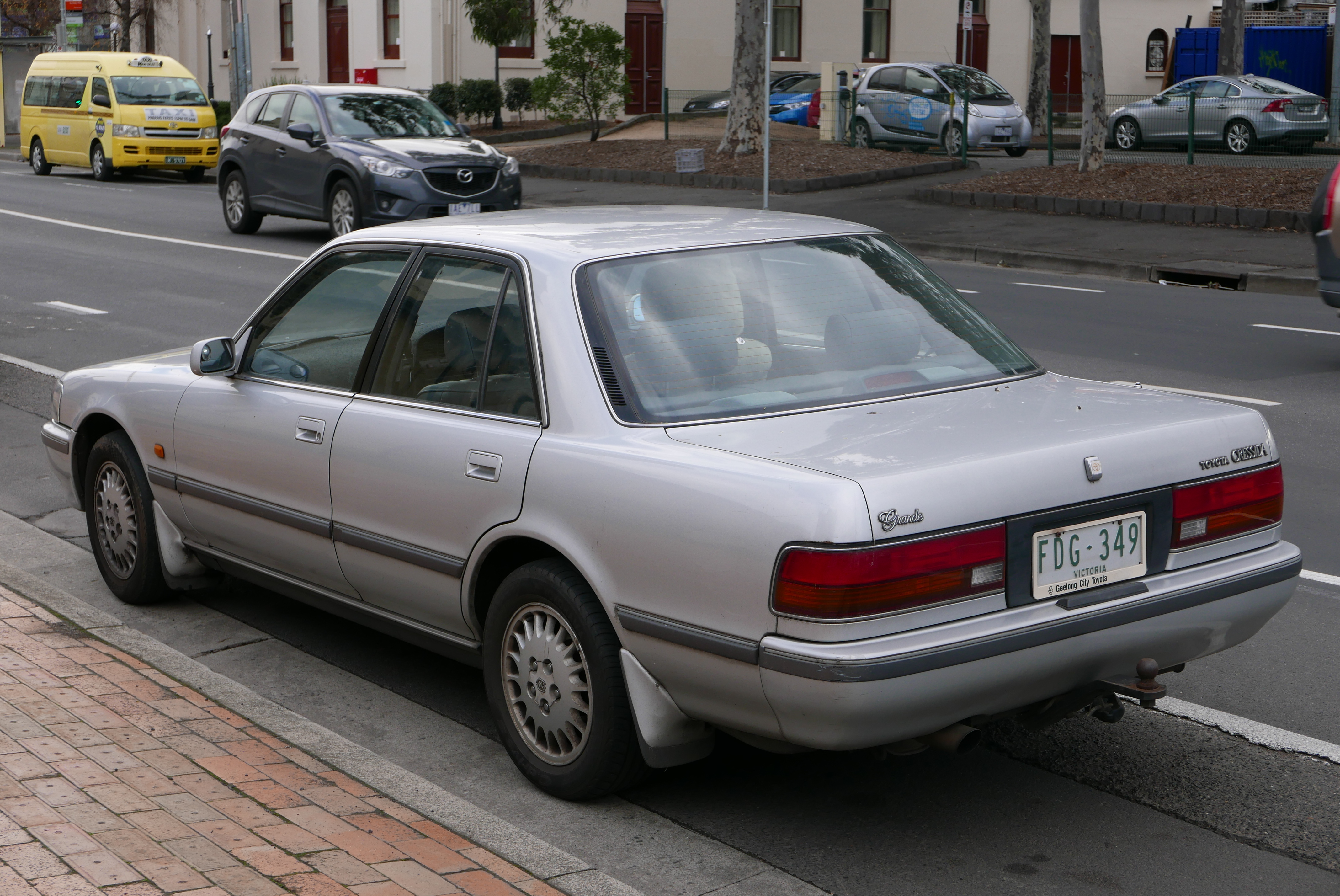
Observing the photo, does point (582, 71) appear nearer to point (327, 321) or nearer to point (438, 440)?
point (327, 321)

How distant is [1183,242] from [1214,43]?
2949cm

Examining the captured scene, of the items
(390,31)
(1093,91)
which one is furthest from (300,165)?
(390,31)

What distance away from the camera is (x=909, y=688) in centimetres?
346

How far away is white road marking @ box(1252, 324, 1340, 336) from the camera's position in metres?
12.6

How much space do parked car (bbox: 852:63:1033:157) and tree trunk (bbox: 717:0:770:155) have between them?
3333 mm

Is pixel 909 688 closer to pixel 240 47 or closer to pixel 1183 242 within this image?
pixel 1183 242

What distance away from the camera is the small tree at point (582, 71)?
32625 mm

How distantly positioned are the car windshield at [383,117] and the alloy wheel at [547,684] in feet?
50.0

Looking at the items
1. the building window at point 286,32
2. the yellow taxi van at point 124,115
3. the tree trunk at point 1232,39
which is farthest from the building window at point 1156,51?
the yellow taxi van at point 124,115

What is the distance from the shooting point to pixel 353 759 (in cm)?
435

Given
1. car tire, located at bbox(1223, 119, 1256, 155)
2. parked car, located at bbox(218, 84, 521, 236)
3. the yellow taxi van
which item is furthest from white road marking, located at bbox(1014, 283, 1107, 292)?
the yellow taxi van

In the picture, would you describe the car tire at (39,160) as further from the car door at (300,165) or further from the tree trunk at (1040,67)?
the tree trunk at (1040,67)

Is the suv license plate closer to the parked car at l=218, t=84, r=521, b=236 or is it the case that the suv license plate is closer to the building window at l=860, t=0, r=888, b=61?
the parked car at l=218, t=84, r=521, b=236

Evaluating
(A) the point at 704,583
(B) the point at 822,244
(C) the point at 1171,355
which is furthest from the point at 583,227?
(C) the point at 1171,355
